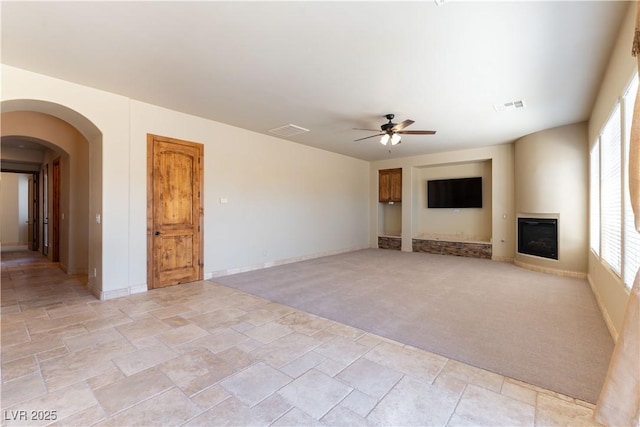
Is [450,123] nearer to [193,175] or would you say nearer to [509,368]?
[509,368]

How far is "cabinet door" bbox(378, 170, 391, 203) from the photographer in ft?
29.3

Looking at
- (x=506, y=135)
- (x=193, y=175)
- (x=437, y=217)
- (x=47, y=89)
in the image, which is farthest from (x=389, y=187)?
(x=47, y=89)

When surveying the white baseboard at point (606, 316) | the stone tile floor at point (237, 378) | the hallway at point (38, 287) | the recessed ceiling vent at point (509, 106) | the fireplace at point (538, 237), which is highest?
the recessed ceiling vent at point (509, 106)

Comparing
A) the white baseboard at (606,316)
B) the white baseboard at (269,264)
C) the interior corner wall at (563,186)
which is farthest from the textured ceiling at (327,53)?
the white baseboard at (269,264)

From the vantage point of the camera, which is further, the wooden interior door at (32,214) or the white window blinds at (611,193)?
the wooden interior door at (32,214)

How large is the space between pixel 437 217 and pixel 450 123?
3.79 meters

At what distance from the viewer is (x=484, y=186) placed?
25.1ft

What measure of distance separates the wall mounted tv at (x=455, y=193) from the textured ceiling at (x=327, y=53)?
10.2ft

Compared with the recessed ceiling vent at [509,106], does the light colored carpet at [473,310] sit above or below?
below

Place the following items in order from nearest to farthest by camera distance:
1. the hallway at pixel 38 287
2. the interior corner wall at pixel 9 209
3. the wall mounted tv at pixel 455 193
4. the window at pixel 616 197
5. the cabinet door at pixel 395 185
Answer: the window at pixel 616 197
the hallway at pixel 38 287
the wall mounted tv at pixel 455 193
the cabinet door at pixel 395 185
the interior corner wall at pixel 9 209

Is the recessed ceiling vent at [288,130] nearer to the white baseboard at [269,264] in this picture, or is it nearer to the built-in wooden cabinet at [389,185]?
the white baseboard at [269,264]

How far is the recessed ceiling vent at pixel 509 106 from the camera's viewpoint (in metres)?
4.28

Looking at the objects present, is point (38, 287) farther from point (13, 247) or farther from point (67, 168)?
point (13, 247)

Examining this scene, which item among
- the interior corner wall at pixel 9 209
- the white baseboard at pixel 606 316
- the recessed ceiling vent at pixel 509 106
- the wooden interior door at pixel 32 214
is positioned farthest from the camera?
the interior corner wall at pixel 9 209
